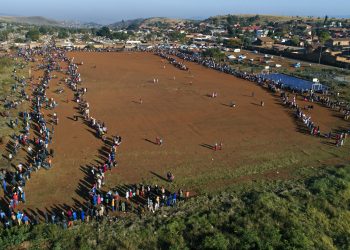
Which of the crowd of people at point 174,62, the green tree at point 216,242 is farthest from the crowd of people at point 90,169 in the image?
the crowd of people at point 174,62

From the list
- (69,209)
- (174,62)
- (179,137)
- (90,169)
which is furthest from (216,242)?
(174,62)

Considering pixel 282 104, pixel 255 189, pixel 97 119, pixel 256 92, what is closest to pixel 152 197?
pixel 255 189

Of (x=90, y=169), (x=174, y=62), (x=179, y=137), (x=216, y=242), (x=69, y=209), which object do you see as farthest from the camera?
(x=174, y=62)

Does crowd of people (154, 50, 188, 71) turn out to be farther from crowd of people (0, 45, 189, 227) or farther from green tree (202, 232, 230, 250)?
green tree (202, 232, 230, 250)

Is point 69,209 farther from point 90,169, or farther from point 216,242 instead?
point 216,242

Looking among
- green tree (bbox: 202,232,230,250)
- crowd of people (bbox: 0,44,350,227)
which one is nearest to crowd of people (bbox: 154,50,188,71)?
crowd of people (bbox: 0,44,350,227)

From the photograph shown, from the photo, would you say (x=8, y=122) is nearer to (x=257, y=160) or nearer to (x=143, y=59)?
(x=257, y=160)

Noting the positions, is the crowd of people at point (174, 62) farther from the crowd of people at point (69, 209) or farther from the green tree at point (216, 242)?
the green tree at point (216, 242)

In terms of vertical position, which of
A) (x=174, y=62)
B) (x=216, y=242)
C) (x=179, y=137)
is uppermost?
(x=174, y=62)
